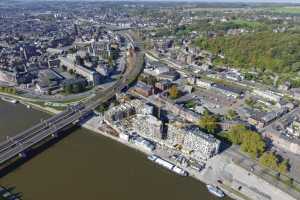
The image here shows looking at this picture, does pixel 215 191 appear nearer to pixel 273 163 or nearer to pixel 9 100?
pixel 273 163

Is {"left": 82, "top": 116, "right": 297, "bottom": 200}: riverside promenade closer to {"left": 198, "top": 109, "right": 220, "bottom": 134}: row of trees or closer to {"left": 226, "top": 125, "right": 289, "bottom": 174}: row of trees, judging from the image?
{"left": 226, "top": 125, "right": 289, "bottom": 174}: row of trees

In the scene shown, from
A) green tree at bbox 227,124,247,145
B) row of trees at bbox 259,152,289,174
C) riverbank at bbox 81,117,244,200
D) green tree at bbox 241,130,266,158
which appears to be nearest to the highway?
riverbank at bbox 81,117,244,200

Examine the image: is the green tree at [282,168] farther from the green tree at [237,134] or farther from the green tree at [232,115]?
the green tree at [232,115]

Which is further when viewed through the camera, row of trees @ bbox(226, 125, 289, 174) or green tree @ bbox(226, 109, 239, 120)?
green tree @ bbox(226, 109, 239, 120)

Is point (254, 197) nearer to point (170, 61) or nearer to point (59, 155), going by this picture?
point (59, 155)

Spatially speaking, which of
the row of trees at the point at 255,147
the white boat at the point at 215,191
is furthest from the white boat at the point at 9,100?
the row of trees at the point at 255,147

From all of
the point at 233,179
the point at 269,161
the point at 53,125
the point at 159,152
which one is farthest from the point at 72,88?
the point at 269,161
